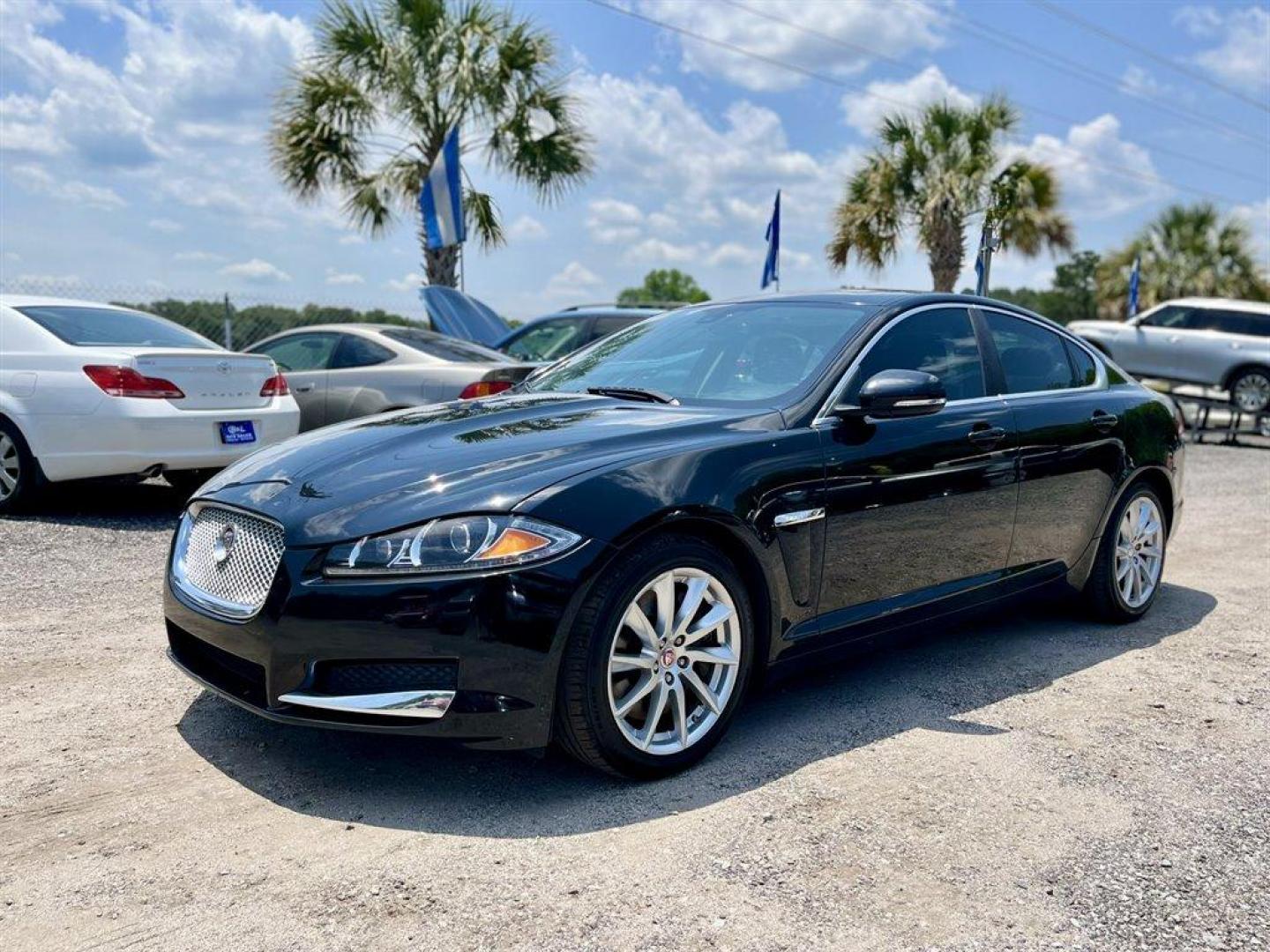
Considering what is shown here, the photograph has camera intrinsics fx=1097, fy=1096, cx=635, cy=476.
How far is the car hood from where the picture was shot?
302 cm

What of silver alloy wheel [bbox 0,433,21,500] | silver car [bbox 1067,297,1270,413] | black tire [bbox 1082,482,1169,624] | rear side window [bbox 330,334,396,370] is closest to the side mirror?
black tire [bbox 1082,482,1169,624]

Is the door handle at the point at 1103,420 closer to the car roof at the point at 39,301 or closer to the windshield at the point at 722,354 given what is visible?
the windshield at the point at 722,354

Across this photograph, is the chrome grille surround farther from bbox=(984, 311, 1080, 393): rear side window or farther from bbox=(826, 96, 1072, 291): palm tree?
bbox=(826, 96, 1072, 291): palm tree

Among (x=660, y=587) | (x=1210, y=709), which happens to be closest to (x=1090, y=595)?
(x=1210, y=709)

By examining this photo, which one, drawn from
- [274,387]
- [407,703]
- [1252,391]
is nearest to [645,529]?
[407,703]

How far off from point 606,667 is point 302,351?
715cm

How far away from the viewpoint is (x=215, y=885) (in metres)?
2.60

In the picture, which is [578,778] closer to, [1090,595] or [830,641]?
[830,641]

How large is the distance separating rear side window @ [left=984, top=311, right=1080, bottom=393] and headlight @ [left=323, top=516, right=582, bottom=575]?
2.51 metres

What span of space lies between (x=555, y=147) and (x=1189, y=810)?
14.5 m

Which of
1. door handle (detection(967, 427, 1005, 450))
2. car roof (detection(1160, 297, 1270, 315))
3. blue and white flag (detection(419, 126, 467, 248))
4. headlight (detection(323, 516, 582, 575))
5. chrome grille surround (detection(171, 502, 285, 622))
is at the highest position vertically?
blue and white flag (detection(419, 126, 467, 248))

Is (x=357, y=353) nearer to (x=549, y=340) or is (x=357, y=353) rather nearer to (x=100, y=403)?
(x=549, y=340)

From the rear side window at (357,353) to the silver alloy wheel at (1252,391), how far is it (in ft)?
44.9

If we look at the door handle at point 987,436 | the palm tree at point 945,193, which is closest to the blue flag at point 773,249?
the palm tree at point 945,193
